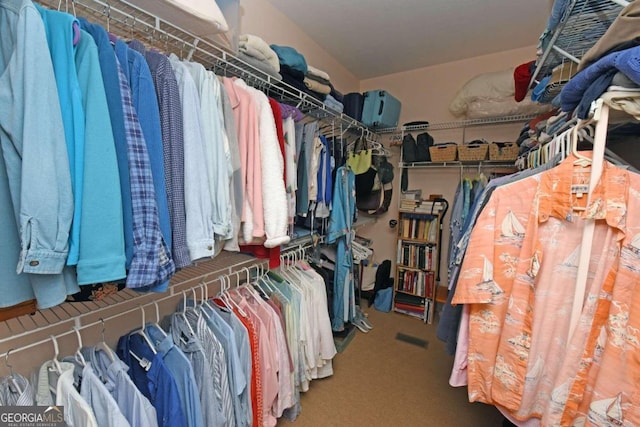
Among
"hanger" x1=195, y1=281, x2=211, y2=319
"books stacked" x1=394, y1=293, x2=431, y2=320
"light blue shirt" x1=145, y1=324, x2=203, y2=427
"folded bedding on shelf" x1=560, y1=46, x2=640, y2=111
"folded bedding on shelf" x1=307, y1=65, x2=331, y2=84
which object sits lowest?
"books stacked" x1=394, y1=293, x2=431, y2=320

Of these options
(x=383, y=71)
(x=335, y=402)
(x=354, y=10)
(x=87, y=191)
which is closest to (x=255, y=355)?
(x=335, y=402)

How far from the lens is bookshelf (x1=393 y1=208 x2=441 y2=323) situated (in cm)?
278

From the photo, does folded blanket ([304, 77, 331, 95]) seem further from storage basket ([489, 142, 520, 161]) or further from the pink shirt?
storage basket ([489, 142, 520, 161])

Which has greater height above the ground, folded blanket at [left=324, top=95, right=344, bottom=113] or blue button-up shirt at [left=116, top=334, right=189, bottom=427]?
folded blanket at [left=324, top=95, right=344, bottom=113]

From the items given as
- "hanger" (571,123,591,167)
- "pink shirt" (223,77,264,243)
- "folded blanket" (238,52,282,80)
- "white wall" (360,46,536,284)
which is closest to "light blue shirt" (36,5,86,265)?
"pink shirt" (223,77,264,243)

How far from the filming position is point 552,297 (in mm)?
926

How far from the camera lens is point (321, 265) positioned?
7.27 feet

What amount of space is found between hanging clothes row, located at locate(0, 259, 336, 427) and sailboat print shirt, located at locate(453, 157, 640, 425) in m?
0.89

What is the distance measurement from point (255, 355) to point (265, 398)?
27 cm

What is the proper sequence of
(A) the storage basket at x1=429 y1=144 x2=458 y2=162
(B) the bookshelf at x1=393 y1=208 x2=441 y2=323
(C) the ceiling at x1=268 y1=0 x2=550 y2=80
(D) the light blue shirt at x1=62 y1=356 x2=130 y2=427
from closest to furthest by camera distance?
(D) the light blue shirt at x1=62 y1=356 x2=130 y2=427, (C) the ceiling at x1=268 y1=0 x2=550 y2=80, (A) the storage basket at x1=429 y1=144 x2=458 y2=162, (B) the bookshelf at x1=393 y1=208 x2=441 y2=323

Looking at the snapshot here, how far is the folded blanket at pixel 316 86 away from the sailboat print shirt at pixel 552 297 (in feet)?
4.43

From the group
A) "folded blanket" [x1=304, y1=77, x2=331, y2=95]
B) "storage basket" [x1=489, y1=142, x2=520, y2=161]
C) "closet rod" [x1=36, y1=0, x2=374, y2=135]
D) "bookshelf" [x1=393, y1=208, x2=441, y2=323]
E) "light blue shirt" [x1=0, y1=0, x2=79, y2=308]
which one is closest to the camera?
"light blue shirt" [x1=0, y1=0, x2=79, y2=308]

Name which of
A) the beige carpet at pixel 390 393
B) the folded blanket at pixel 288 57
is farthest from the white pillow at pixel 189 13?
the beige carpet at pixel 390 393

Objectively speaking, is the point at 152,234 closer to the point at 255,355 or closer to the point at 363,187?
the point at 255,355
